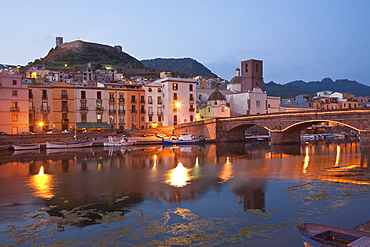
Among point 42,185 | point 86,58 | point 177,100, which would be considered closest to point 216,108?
point 177,100

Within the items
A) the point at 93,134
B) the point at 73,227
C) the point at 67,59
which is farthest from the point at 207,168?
the point at 67,59

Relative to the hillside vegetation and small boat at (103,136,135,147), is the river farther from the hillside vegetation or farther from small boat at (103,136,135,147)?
the hillside vegetation

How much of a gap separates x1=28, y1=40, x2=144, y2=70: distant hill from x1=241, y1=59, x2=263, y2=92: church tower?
222 feet

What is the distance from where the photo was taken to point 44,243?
1225 centimetres

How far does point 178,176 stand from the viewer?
25719mm

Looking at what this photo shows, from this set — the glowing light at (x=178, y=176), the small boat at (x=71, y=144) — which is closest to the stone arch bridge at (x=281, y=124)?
the small boat at (x=71, y=144)

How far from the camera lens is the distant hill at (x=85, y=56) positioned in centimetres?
15071

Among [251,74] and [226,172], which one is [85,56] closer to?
[251,74]

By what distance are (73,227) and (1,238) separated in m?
2.49

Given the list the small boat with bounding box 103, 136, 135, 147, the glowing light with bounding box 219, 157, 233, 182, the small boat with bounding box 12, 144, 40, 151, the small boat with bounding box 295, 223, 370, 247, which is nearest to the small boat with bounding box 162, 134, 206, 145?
the small boat with bounding box 103, 136, 135, 147

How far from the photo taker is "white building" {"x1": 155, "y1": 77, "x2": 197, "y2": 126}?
6944cm

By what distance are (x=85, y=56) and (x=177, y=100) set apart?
98.7 m

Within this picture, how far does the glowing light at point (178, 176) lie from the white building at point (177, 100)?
38.7 meters

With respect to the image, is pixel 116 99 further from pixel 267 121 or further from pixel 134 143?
pixel 267 121
